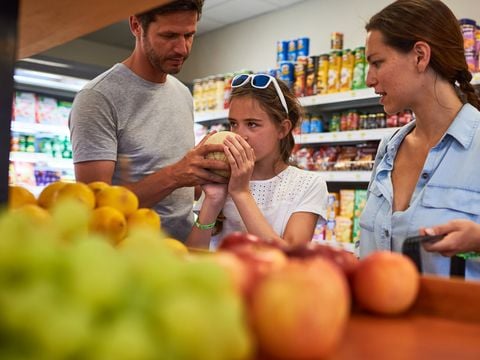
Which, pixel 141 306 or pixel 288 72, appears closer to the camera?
pixel 141 306

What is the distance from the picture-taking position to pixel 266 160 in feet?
6.92

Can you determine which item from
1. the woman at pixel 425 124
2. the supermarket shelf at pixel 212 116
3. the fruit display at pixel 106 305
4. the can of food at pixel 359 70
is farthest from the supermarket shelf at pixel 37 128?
the fruit display at pixel 106 305

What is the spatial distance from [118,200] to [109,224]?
10 cm

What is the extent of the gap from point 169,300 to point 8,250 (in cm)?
12

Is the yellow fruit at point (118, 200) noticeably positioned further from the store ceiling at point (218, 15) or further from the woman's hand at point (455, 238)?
the store ceiling at point (218, 15)

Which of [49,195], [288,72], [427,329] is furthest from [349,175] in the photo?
[427,329]

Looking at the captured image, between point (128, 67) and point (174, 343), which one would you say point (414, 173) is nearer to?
point (128, 67)

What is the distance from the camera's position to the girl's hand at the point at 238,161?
1.75 metres

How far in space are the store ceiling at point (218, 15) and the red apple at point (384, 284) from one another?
5.23 metres

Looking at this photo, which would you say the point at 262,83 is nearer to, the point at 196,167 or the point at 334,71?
the point at 196,167

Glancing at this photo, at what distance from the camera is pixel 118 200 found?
3.00 ft

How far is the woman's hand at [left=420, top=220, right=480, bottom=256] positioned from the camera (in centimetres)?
117

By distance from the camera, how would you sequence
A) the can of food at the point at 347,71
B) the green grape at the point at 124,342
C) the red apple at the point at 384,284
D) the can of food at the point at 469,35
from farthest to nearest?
the can of food at the point at 347,71, the can of food at the point at 469,35, the red apple at the point at 384,284, the green grape at the point at 124,342

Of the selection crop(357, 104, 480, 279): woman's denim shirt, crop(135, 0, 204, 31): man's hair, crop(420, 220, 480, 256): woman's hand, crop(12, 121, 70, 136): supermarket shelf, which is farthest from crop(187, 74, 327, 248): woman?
crop(12, 121, 70, 136): supermarket shelf
